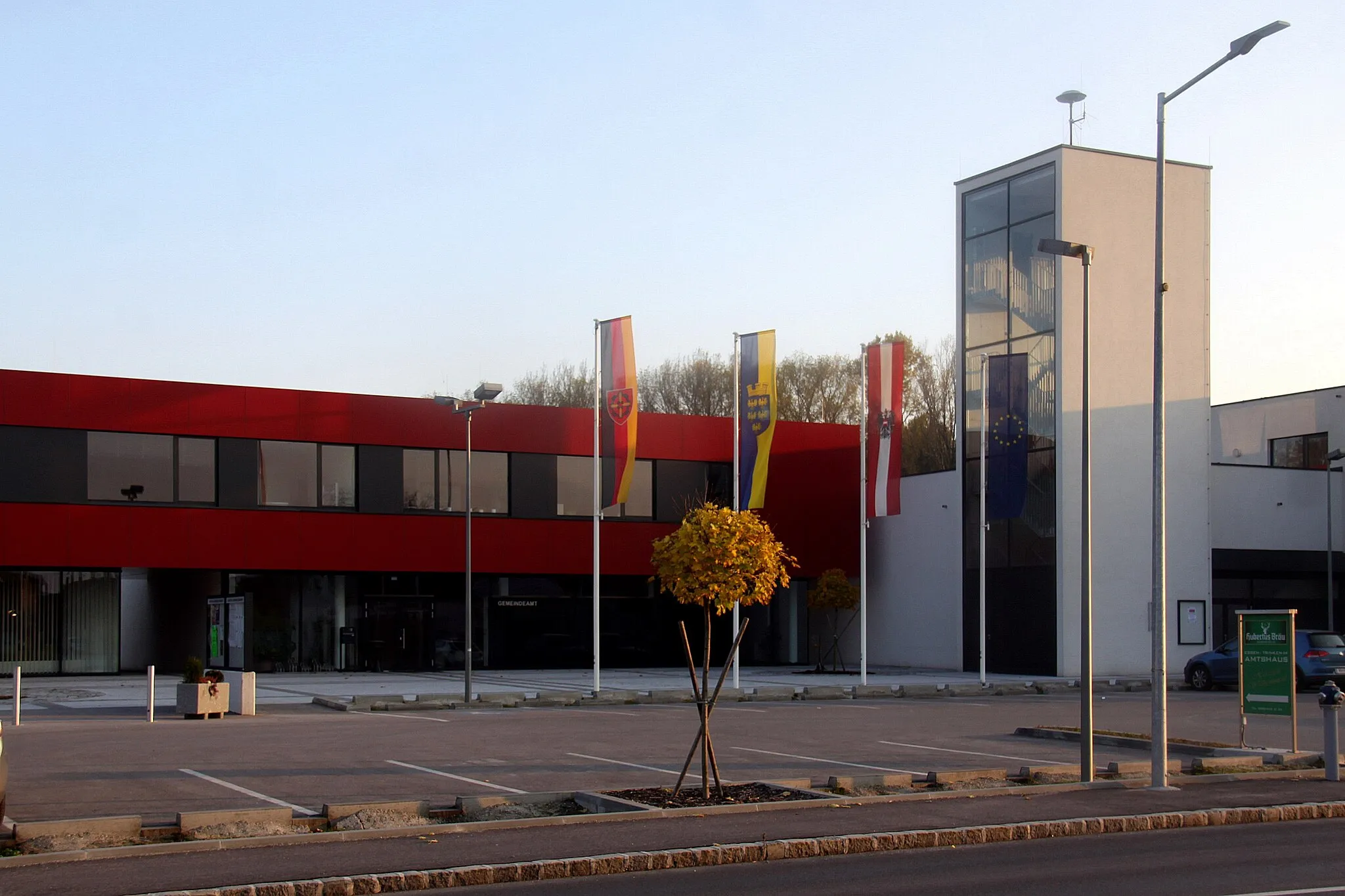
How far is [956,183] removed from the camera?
41219mm

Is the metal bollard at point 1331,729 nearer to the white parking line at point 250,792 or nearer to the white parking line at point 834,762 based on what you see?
the white parking line at point 834,762

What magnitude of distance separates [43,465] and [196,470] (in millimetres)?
3799

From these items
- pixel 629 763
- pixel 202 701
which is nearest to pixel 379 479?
pixel 202 701

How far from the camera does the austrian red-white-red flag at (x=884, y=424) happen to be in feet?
116

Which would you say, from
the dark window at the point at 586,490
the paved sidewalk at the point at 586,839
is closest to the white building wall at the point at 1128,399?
the dark window at the point at 586,490

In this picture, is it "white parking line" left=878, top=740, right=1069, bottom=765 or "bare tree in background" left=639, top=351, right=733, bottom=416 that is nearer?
"white parking line" left=878, top=740, right=1069, bottom=765

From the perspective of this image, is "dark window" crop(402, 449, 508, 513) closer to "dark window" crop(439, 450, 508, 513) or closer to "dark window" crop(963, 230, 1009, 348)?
"dark window" crop(439, 450, 508, 513)

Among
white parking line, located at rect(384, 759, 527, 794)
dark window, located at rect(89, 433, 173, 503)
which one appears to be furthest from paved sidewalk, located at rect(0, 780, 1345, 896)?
dark window, located at rect(89, 433, 173, 503)

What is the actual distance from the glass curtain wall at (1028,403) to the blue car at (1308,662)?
413cm

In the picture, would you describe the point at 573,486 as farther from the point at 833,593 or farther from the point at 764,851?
the point at 764,851

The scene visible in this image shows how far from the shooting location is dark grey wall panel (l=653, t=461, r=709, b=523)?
141 feet

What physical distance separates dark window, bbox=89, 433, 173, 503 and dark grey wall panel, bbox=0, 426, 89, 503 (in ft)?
0.89

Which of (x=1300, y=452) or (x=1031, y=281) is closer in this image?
(x=1031, y=281)

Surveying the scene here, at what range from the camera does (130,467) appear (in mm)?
35719
